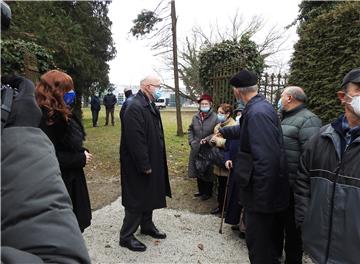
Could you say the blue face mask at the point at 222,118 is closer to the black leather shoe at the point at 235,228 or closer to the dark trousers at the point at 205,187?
the dark trousers at the point at 205,187

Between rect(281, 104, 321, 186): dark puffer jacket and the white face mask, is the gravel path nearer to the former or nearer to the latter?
rect(281, 104, 321, 186): dark puffer jacket

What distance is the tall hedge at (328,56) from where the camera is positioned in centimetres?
492

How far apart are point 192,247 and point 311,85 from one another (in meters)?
2.93

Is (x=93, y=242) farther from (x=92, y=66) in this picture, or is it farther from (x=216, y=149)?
(x=92, y=66)

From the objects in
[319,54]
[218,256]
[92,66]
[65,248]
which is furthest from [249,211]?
[92,66]

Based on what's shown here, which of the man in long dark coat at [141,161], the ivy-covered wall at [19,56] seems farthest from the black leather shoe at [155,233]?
the ivy-covered wall at [19,56]

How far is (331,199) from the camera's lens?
2471mm

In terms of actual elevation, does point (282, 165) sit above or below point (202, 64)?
below

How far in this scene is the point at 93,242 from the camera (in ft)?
14.9

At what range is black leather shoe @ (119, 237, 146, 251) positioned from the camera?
4324mm

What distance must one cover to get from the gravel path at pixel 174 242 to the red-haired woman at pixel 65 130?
109 centimetres

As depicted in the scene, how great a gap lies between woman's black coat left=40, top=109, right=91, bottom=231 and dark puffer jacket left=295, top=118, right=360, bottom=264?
1.86 meters

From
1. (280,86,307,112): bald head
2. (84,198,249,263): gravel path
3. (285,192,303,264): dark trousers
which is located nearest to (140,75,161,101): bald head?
(280,86,307,112): bald head

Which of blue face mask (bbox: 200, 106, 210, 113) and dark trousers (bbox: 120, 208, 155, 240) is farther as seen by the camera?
blue face mask (bbox: 200, 106, 210, 113)
